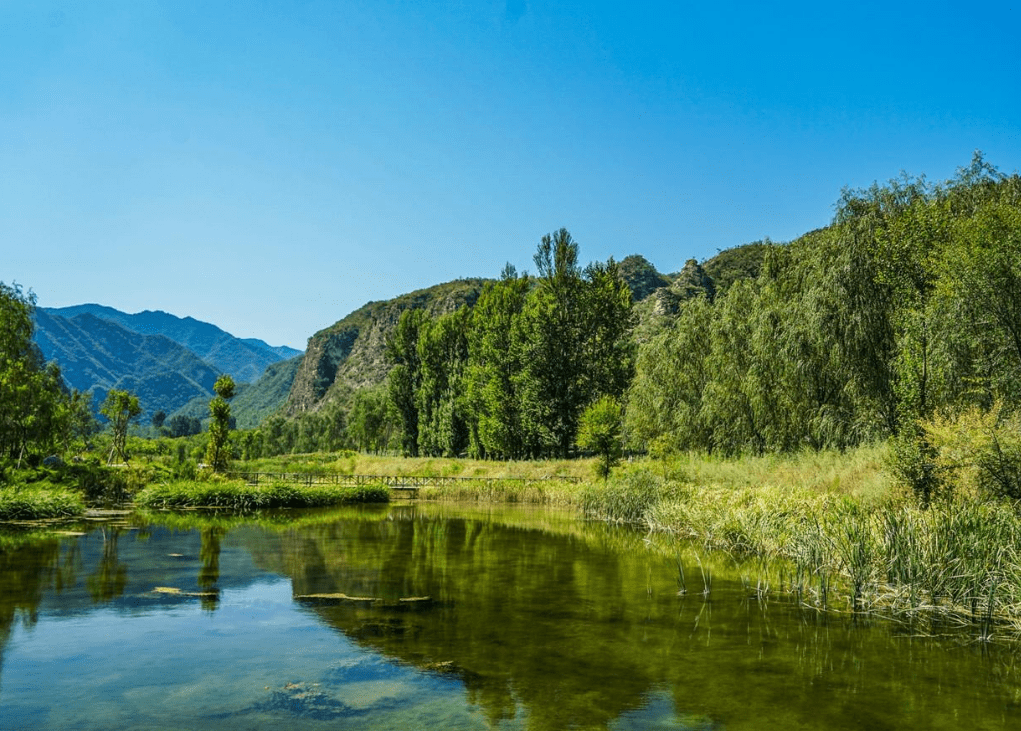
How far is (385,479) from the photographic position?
52.3m

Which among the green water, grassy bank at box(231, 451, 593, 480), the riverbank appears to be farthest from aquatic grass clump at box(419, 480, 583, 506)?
the green water

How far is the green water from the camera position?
7.98 meters

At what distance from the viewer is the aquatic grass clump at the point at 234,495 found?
35.0 meters

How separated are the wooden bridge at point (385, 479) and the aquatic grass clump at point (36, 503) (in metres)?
13.5

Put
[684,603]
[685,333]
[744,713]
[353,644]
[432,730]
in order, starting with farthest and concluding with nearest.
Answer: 1. [685,333]
2. [684,603]
3. [353,644]
4. [744,713]
5. [432,730]

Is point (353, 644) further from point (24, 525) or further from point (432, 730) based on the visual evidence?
point (24, 525)

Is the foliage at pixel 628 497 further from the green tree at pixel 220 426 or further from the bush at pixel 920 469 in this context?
the green tree at pixel 220 426

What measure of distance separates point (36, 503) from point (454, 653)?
25586mm

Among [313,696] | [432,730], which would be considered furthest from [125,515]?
[432,730]

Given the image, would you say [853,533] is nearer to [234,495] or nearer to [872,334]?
[872,334]

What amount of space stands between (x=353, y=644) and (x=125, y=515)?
25144 millimetres

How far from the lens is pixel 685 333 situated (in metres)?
41.2

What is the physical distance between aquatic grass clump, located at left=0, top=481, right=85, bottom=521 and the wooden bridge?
13.5 metres

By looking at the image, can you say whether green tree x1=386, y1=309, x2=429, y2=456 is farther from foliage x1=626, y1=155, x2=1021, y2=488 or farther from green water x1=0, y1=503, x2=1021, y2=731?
green water x1=0, y1=503, x2=1021, y2=731
